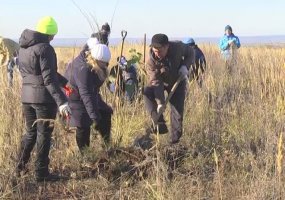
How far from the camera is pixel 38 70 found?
14.1ft

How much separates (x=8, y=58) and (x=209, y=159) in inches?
119

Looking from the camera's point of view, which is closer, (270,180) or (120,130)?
(270,180)

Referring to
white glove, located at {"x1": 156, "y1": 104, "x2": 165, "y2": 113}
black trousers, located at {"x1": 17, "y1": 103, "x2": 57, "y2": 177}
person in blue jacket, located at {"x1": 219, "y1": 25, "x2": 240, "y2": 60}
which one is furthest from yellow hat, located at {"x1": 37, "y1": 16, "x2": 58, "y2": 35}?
person in blue jacket, located at {"x1": 219, "y1": 25, "x2": 240, "y2": 60}

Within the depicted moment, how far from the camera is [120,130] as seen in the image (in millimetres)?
5258

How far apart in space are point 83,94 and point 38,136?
22.8 inches

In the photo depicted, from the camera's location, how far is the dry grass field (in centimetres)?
381

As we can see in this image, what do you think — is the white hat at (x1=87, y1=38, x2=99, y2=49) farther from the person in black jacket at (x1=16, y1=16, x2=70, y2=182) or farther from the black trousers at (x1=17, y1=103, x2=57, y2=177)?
the black trousers at (x1=17, y1=103, x2=57, y2=177)

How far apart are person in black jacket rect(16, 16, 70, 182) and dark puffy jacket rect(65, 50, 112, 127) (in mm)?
223

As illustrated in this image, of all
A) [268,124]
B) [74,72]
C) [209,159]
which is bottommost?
[209,159]

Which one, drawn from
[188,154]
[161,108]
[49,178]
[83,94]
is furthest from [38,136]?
[188,154]

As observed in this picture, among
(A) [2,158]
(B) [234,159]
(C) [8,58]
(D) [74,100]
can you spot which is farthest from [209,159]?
(C) [8,58]

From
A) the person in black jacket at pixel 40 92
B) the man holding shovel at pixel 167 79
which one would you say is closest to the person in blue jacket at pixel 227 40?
the man holding shovel at pixel 167 79

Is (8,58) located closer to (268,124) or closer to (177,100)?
(177,100)

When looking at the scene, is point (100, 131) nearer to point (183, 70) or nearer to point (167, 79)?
point (167, 79)
